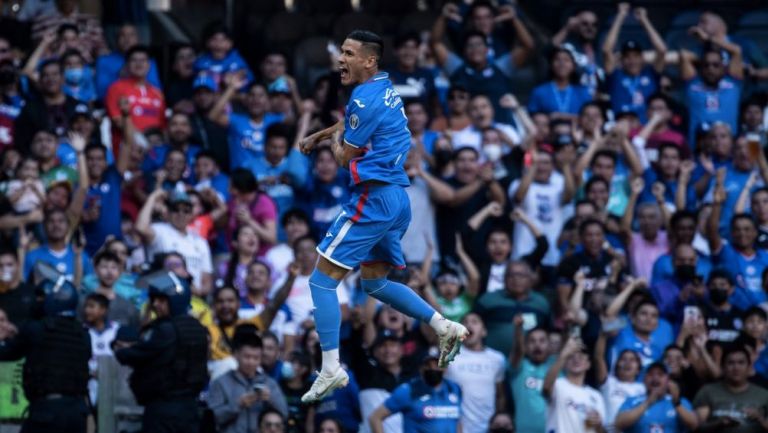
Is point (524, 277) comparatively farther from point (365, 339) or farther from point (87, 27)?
point (87, 27)

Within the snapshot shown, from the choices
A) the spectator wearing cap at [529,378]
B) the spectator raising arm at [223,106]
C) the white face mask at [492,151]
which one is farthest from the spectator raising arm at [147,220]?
the spectator wearing cap at [529,378]

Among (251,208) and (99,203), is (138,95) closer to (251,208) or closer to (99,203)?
(99,203)

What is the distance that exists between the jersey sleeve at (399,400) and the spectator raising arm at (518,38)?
6243 mm

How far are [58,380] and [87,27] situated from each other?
22.7 ft

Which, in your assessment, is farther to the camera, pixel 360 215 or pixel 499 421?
pixel 499 421

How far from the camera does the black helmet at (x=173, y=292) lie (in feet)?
46.8

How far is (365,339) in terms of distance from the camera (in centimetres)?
1612

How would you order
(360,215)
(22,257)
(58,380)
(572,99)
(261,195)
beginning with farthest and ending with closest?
(572,99)
(261,195)
(22,257)
(58,380)
(360,215)

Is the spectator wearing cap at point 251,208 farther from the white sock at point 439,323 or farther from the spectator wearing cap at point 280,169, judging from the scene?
the white sock at point 439,323

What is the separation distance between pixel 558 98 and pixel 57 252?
5.90 m

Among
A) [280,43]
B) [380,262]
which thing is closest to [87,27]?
[280,43]

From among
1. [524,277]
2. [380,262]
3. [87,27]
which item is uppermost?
[87,27]

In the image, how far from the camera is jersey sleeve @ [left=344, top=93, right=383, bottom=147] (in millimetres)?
11031

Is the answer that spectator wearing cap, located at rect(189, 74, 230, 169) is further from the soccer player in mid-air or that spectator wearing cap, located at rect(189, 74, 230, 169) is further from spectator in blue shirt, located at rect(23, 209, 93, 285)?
the soccer player in mid-air
